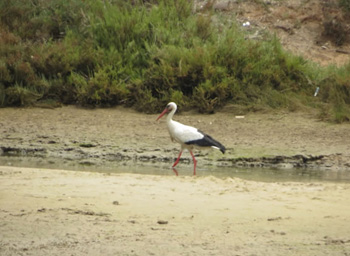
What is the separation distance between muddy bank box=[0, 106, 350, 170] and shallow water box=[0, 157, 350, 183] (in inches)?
9.8

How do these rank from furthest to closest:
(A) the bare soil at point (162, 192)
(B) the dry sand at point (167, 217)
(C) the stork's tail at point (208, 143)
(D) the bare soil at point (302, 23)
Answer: (D) the bare soil at point (302, 23) < (C) the stork's tail at point (208, 143) < (A) the bare soil at point (162, 192) < (B) the dry sand at point (167, 217)

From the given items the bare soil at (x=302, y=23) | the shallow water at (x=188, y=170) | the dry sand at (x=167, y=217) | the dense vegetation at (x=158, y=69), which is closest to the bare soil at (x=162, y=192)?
the dry sand at (x=167, y=217)

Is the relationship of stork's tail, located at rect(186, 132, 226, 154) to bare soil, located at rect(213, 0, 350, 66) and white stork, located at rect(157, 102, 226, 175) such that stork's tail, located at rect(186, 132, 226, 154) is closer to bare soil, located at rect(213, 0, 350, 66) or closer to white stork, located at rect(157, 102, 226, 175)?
white stork, located at rect(157, 102, 226, 175)

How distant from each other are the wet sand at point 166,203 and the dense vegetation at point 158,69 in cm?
159

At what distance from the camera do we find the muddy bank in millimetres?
11531

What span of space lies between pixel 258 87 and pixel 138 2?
13.2ft

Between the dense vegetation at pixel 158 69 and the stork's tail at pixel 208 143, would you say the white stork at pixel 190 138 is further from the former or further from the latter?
the dense vegetation at pixel 158 69

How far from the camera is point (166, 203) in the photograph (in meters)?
7.51

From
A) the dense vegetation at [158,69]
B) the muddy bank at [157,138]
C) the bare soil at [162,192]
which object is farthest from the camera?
the dense vegetation at [158,69]

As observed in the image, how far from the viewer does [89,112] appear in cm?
1409

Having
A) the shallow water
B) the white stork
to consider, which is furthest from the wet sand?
the white stork

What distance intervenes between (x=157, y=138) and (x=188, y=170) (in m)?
1.67

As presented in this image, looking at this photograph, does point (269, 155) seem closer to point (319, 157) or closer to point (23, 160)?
point (319, 157)

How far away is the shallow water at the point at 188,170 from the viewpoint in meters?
10.3
